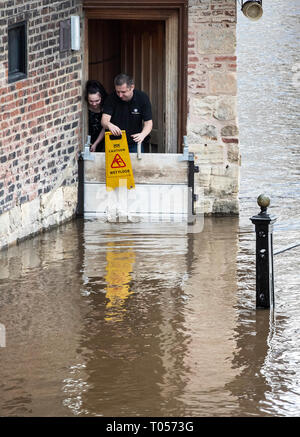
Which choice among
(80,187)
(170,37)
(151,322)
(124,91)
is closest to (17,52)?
(124,91)

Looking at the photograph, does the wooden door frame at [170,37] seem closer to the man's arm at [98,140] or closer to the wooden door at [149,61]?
the wooden door at [149,61]

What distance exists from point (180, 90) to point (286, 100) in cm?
832

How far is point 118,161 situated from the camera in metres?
13.3

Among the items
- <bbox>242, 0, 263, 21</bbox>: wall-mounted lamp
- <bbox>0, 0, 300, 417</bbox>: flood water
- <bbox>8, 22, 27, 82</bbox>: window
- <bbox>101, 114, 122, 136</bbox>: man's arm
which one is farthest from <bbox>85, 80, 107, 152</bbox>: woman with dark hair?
<bbox>242, 0, 263, 21</bbox>: wall-mounted lamp

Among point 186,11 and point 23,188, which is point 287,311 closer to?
point 23,188

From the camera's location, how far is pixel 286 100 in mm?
21547

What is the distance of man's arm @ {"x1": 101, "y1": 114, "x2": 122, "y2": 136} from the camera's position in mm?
13258

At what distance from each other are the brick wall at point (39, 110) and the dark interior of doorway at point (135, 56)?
1.17 meters

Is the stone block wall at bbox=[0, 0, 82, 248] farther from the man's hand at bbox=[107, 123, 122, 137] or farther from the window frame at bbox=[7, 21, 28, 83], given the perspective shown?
the man's hand at bbox=[107, 123, 122, 137]

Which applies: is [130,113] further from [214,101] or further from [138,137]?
[214,101]

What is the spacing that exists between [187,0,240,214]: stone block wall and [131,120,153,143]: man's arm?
1.62 feet

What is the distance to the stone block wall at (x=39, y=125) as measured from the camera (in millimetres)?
11773

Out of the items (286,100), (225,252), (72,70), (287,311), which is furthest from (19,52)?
(286,100)

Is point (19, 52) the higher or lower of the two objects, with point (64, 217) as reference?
higher
